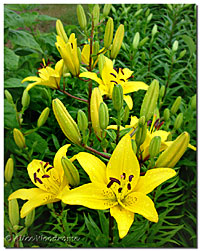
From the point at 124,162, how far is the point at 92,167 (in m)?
0.07

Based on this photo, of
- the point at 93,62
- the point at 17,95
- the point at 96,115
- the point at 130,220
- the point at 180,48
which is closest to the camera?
the point at 130,220

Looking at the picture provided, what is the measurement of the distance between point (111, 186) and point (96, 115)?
0.16 m

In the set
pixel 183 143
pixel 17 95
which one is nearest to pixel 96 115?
pixel 183 143

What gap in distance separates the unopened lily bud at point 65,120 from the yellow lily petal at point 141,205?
0.54ft

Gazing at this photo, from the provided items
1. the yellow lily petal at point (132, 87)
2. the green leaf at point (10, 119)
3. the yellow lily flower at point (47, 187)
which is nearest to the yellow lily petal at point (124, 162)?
the yellow lily flower at point (47, 187)

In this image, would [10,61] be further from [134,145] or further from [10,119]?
[134,145]

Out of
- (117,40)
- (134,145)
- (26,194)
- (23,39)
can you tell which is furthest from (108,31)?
(23,39)

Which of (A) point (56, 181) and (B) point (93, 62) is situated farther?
(B) point (93, 62)

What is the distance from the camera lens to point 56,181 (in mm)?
600

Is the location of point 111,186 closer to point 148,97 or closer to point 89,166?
point 89,166

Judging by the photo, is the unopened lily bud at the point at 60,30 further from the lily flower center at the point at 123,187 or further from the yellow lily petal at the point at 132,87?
the lily flower center at the point at 123,187

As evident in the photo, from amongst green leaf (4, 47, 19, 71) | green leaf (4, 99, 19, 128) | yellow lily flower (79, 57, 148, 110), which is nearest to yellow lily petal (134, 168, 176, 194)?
yellow lily flower (79, 57, 148, 110)

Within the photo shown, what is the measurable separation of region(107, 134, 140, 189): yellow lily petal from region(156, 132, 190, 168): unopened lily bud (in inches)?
2.3

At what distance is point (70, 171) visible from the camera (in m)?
0.50
